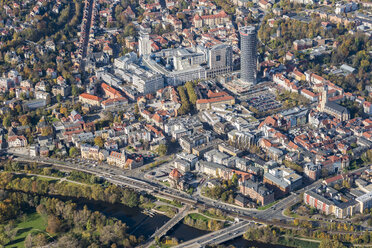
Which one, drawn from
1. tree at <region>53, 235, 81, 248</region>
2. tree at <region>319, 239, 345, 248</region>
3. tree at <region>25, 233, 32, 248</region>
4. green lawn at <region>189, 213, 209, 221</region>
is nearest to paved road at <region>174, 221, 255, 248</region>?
green lawn at <region>189, 213, 209, 221</region>

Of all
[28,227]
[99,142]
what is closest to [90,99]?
[99,142]

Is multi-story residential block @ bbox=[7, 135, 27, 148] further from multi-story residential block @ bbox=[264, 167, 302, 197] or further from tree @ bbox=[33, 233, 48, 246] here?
multi-story residential block @ bbox=[264, 167, 302, 197]

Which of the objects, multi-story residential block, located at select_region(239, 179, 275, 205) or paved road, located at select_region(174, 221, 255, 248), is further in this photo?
multi-story residential block, located at select_region(239, 179, 275, 205)

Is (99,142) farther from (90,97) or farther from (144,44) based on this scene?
(144,44)

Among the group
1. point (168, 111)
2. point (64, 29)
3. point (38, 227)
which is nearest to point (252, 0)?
point (64, 29)

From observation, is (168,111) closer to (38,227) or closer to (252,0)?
(38,227)

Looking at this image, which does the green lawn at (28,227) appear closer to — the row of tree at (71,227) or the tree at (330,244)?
the row of tree at (71,227)
